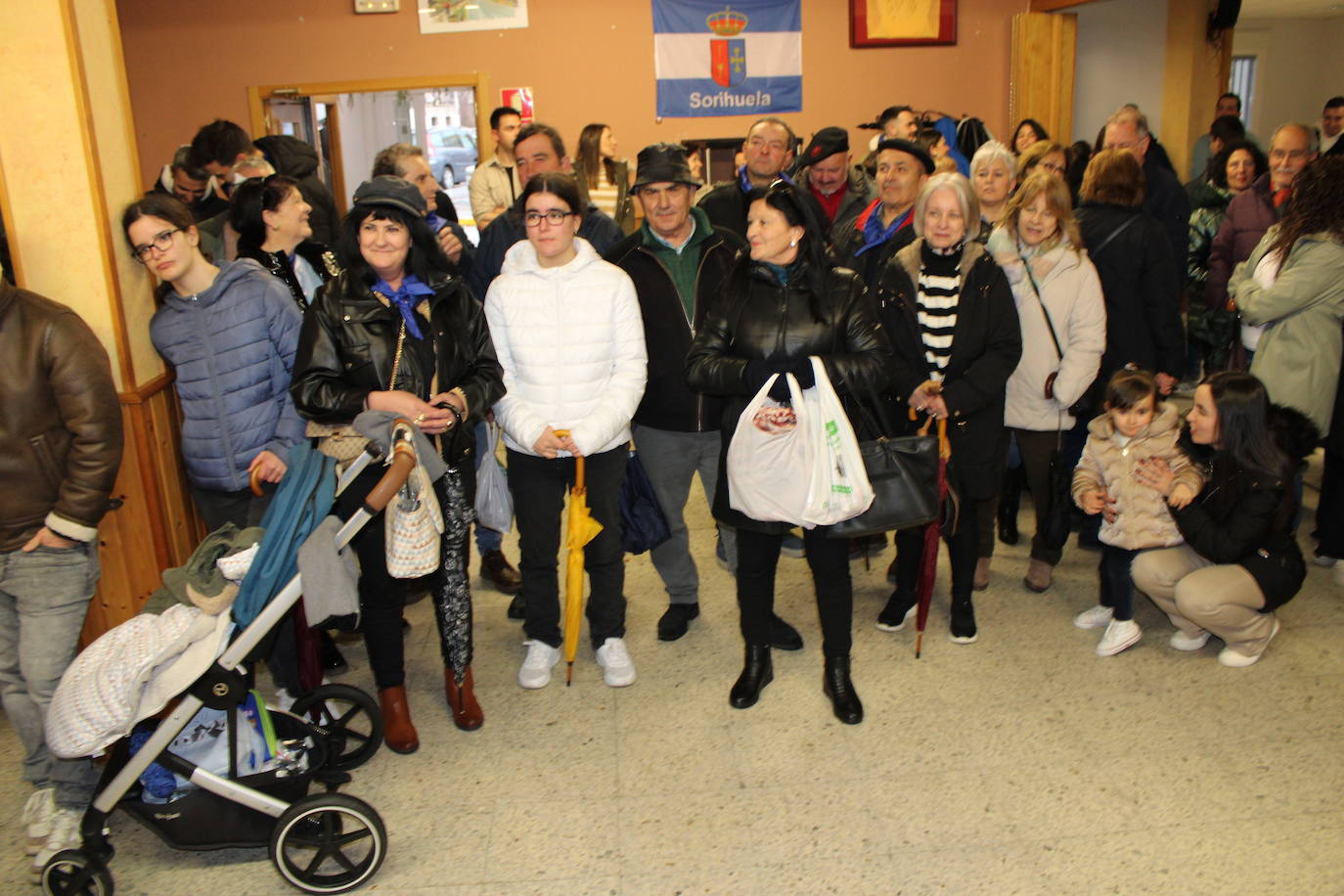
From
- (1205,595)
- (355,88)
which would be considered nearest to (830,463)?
(1205,595)

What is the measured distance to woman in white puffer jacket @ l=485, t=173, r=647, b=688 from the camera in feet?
9.82

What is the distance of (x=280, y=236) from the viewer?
139 inches

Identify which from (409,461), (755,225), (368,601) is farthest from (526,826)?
(755,225)

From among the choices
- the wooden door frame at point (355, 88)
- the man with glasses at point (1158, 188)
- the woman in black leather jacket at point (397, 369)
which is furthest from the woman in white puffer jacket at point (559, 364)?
the wooden door frame at point (355, 88)

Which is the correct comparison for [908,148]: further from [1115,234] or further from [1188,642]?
[1188,642]

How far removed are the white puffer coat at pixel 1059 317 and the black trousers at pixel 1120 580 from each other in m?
0.53

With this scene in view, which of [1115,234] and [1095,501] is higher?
[1115,234]

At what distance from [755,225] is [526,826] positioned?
1684mm

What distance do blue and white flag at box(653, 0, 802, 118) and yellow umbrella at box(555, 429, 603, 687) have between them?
668 centimetres

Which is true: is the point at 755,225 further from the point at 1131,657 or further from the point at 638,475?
the point at 1131,657

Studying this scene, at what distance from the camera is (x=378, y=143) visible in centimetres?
1079

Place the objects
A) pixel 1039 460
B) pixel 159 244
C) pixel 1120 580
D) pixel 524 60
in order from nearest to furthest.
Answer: pixel 159 244 → pixel 1120 580 → pixel 1039 460 → pixel 524 60

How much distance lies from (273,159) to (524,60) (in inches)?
156

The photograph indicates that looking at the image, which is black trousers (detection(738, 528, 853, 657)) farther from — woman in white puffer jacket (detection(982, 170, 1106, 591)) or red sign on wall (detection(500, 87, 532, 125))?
red sign on wall (detection(500, 87, 532, 125))
